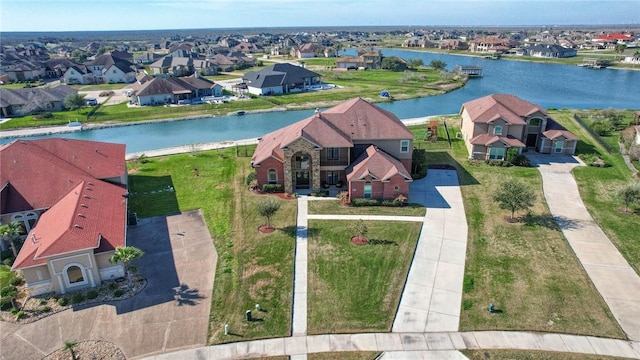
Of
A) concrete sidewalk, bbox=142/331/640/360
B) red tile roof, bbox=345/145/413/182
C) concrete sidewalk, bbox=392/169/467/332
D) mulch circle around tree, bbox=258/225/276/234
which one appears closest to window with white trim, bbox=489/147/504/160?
concrete sidewalk, bbox=392/169/467/332

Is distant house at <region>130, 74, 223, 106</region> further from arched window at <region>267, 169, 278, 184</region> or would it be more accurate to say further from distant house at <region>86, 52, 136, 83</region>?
arched window at <region>267, 169, 278, 184</region>

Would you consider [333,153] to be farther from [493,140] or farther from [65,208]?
[65,208]

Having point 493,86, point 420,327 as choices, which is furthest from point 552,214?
point 493,86

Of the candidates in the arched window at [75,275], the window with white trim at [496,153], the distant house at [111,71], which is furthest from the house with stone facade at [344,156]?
the distant house at [111,71]

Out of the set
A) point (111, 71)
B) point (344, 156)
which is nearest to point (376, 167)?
point (344, 156)

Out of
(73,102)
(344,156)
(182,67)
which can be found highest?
(182,67)

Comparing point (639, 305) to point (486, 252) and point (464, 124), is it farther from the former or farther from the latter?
point (464, 124)
